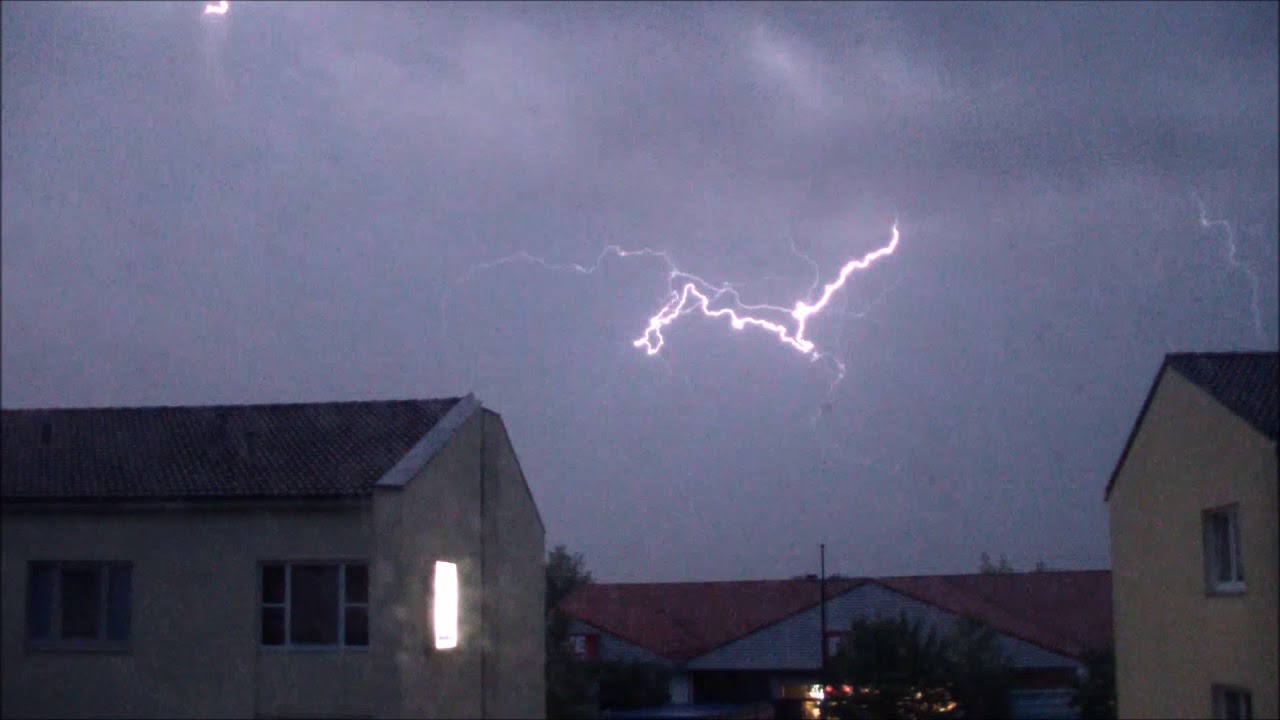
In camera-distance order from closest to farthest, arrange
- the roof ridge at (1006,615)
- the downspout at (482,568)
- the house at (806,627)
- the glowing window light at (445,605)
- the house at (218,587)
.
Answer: the house at (218,587)
the glowing window light at (445,605)
the downspout at (482,568)
the roof ridge at (1006,615)
the house at (806,627)

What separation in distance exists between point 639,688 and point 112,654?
28.4 m

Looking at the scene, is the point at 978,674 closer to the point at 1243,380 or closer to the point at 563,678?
the point at 563,678

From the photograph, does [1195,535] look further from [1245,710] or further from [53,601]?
[53,601]

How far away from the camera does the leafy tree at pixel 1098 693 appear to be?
3375 centimetres

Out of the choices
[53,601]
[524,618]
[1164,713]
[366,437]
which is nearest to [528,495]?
[524,618]

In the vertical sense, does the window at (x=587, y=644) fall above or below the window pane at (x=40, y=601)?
below

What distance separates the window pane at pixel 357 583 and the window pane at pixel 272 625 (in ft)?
3.47

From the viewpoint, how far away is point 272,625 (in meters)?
20.3

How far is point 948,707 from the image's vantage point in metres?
39.0

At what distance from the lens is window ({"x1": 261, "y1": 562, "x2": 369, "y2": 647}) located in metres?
20.3

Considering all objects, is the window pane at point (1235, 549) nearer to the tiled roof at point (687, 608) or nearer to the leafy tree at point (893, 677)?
the leafy tree at point (893, 677)

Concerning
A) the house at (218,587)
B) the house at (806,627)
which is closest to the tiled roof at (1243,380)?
the house at (218,587)

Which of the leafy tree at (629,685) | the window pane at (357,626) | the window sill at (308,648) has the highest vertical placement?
the window pane at (357,626)

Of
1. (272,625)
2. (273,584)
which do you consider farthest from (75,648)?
(273,584)
